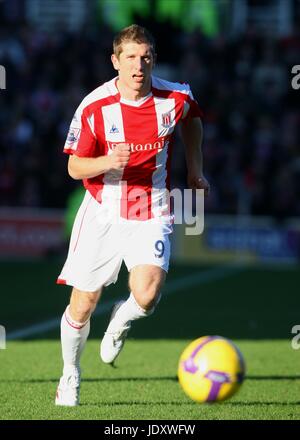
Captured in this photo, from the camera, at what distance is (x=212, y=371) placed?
20.6 ft

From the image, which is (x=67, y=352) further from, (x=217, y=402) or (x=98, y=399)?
(x=217, y=402)

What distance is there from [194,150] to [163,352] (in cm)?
271

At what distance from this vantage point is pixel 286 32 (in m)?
25.2

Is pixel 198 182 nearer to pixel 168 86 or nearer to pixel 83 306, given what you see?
pixel 168 86

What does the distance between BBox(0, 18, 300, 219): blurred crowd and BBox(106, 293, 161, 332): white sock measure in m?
13.0

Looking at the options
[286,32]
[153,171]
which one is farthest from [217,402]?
[286,32]

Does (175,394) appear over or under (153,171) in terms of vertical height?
under

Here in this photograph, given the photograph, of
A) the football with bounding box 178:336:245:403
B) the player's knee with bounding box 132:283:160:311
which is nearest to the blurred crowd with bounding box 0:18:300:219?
the player's knee with bounding box 132:283:160:311

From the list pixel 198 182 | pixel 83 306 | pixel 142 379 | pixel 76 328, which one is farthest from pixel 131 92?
pixel 142 379

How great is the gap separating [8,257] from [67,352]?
45.9 ft

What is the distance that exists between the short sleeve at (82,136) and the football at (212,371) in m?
1.46

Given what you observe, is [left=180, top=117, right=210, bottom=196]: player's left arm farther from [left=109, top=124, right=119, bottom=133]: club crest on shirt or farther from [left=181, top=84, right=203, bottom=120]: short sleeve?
[left=109, top=124, right=119, bottom=133]: club crest on shirt
